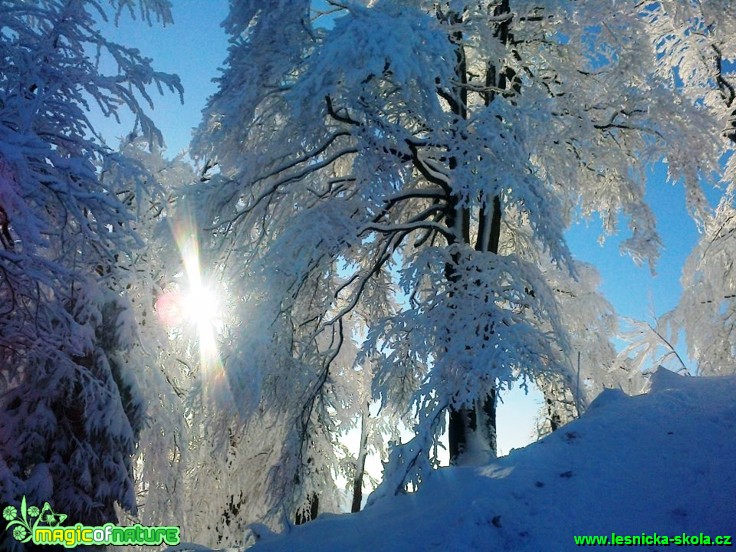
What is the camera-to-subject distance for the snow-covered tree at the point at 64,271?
4090 millimetres

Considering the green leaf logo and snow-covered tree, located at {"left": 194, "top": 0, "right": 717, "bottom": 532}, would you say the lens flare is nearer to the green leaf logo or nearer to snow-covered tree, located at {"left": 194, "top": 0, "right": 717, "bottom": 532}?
snow-covered tree, located at {"left": 194, "top": 0, "right": 717, "bottom": 532}

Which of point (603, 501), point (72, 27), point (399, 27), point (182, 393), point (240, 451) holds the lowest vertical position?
point (603, 501)

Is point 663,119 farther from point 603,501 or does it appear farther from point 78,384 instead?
point 78,384

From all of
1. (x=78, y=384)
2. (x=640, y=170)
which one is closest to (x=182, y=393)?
(x=78, y=384)

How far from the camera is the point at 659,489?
3568 mm

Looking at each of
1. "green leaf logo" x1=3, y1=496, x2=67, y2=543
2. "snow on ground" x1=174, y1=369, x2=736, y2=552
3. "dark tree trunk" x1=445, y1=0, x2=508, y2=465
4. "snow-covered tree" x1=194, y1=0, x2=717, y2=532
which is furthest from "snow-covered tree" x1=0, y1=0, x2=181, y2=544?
"dark tree trunk" x1=445, y1=0, x2=508, y2=465

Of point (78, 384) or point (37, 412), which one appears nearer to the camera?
point (37, 412)

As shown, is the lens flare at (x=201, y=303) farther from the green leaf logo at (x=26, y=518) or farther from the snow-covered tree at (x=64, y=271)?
the green leaf logo at (x=26, y=518)

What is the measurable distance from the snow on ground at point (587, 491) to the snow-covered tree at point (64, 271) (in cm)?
285

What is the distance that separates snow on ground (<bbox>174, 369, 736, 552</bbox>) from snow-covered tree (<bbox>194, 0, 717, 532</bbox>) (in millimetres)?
1153

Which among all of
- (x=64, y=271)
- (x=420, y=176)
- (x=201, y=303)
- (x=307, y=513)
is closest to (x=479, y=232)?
(x=420, y=176)

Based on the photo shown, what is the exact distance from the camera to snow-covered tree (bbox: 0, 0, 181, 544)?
4.09 meters

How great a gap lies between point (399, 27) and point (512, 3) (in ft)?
9.28

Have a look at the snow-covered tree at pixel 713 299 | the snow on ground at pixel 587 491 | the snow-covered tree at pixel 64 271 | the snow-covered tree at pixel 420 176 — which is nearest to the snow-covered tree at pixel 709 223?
the snow-covered tree at pixel 713 299
